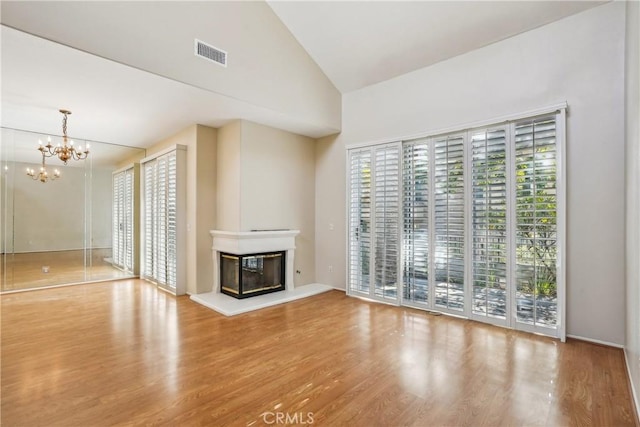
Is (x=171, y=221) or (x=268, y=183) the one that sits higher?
(x=268, y=183)

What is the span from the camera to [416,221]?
438 cm

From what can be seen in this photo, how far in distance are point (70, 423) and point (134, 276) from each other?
17.3 feet

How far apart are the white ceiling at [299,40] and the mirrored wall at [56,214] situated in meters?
0.87

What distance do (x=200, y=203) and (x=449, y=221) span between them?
3.82 m

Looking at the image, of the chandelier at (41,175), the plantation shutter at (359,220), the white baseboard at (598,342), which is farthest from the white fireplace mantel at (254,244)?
the white baseboard at (598,342)

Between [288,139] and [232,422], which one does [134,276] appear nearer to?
[288,139]

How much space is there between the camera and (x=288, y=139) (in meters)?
5.50

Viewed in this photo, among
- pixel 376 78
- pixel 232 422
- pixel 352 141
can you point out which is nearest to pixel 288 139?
pixel 352 141

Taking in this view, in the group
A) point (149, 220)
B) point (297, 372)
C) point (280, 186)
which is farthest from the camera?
point (149, 220)

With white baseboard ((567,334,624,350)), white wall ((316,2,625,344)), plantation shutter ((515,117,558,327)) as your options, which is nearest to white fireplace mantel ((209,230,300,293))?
white wall ((316,2,625,344))

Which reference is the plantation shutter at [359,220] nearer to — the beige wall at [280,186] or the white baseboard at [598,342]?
the beige wall at [280,186]

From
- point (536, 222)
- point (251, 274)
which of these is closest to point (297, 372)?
point (251, 274)

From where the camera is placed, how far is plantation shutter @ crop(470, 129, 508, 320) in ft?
11.9

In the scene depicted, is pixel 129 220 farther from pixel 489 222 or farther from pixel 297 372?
pixel 489 222
